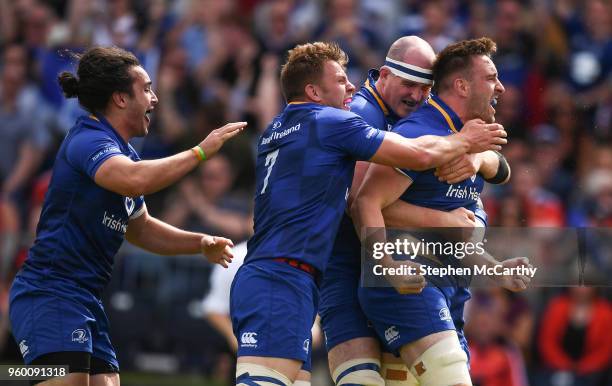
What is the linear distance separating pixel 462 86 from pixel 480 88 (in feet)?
0.36

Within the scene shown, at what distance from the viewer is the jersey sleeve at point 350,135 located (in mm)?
6828

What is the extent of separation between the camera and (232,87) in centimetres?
1448

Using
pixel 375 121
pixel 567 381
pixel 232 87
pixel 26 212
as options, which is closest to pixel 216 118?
pixel 232 87

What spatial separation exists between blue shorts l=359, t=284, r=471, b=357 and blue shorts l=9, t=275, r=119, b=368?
1666 millimetres

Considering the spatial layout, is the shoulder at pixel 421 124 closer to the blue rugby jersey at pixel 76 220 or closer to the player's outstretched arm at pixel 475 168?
the player's outstretched arm at pixel 475 168

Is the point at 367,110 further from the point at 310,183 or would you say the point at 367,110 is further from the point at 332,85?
the point at 310,183

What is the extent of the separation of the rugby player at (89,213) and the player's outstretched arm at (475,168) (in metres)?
1.25

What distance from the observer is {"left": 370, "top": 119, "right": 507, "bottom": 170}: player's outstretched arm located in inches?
270

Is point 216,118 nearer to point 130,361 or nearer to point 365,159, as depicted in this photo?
point 130,361

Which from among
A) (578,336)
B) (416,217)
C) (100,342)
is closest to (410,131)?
(416,217)

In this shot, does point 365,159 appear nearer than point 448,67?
Yes

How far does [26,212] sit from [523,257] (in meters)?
8.14

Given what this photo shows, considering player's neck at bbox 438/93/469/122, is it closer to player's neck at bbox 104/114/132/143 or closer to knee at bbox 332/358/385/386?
knee at bbox 332/358/385/386

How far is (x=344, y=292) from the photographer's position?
7668 mm
